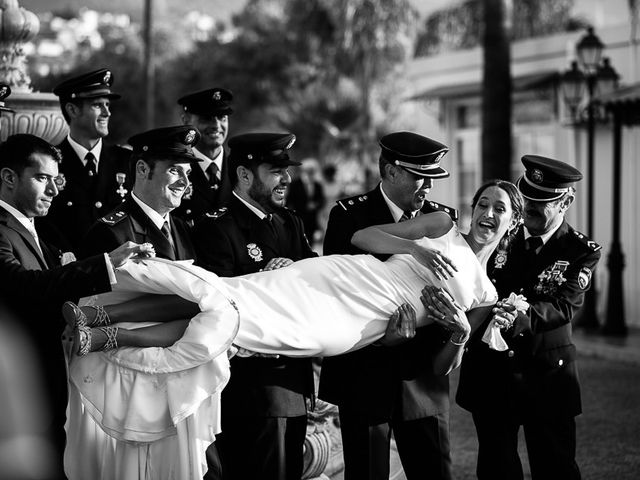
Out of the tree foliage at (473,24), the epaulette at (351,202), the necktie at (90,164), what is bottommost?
the epaulette at (351,202)

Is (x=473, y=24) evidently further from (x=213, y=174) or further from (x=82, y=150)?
(x=82, y=150)

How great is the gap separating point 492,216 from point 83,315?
1.90 m

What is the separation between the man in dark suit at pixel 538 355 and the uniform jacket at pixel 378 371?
41cm

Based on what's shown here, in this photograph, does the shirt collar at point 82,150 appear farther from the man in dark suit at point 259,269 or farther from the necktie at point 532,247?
the necktie at point 532,247

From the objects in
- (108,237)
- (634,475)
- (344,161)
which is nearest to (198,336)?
(108,237)

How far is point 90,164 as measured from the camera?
5.41 meters

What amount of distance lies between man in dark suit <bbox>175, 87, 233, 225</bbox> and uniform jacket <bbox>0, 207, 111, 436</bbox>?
1373 mm

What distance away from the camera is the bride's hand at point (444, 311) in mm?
4266

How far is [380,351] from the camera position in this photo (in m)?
4.54

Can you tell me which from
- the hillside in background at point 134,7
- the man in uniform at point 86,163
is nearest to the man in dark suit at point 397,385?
the man in uniform at point 86,163

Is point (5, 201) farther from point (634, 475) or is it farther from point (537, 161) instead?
point (634, 475)

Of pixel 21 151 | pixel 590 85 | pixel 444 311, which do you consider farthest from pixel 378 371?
pixel 590 85

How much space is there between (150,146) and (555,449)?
94.5 inches

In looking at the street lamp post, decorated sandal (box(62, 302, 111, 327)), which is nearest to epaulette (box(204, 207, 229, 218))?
decorated sandal (box(62, 302, 111, 327))
